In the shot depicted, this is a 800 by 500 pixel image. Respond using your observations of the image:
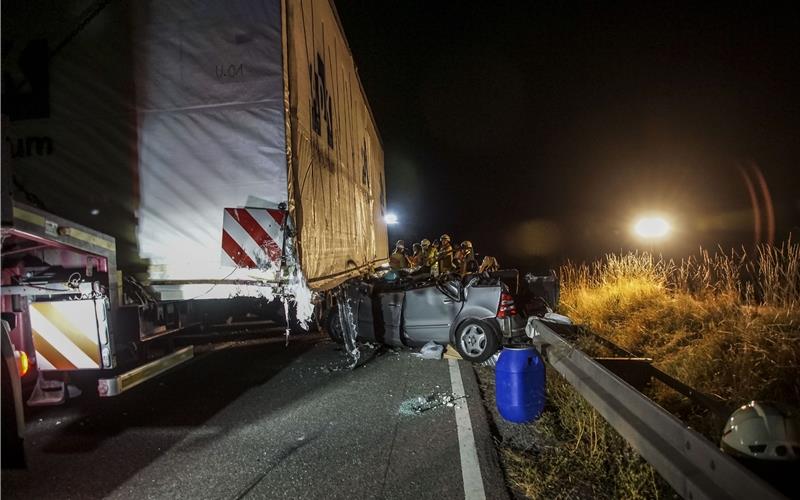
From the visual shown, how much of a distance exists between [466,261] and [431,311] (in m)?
4.39

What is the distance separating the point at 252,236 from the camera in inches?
192

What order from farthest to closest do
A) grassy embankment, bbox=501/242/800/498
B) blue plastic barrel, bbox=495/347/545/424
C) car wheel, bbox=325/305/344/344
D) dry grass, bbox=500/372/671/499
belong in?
car wheel, bbox=325/305/344/344 → blue plastic barrel, bbox=495/347/545/424 → grassy embankment, bbox=501/242/800/498 → dry grass, bbox=500/372/671/499

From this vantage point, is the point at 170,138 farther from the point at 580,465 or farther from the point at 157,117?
the point at 580,465

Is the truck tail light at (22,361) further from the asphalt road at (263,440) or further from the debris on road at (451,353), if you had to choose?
the debris on road at (451,353)

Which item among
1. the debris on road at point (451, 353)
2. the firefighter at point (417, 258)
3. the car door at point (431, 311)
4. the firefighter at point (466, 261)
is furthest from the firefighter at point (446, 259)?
the debris on road at point (451, 353)

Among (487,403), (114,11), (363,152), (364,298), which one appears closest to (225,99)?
(114,11)

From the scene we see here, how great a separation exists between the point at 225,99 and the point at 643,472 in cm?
484

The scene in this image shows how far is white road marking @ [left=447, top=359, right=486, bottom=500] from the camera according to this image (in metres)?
3.01

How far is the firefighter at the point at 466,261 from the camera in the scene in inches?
433

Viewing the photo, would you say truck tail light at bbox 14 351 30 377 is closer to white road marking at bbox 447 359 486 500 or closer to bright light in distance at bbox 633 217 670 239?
white road marking at bbox 447 359 486 500

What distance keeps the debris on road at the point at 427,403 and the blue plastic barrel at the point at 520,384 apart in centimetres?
67

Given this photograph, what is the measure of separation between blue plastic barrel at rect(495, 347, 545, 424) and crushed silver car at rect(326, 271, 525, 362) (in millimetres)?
2203

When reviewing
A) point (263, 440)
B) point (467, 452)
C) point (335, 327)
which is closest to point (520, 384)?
point (467, 452)

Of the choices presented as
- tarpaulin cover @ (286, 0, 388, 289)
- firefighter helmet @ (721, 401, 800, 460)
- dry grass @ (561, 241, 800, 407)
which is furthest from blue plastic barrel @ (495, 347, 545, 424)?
tarpaulin cover @ (286, 0, 388, 289)
